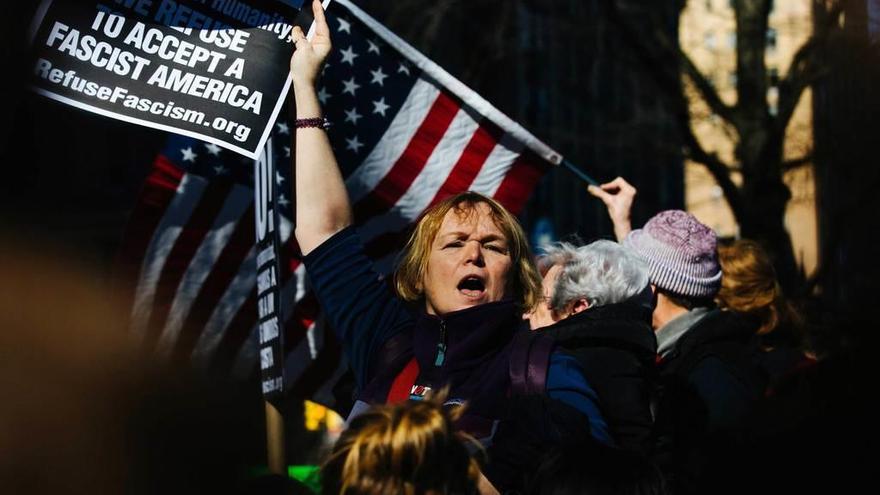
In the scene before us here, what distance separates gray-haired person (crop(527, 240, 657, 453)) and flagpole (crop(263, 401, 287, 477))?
0.89 m

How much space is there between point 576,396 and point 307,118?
1123mm

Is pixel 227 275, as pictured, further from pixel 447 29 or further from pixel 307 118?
pixel 447 29

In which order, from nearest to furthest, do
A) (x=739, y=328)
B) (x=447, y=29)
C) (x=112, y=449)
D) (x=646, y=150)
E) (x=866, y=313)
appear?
(x=866, y=313), (x=112, y=449), (x=739, y=328), (x=646, y=150), (x=447, y=29)

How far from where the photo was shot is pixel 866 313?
5.05ft

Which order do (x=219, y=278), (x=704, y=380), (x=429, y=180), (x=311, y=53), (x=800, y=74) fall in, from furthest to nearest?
(x=800, y=74) → (x=219, y=278) → (x=429, y=180) → (x=704, y=380) → (x=311, y=53)

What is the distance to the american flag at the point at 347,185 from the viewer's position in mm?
4949

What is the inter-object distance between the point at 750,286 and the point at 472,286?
1.94 m

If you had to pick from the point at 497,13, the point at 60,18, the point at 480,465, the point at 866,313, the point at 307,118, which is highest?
the point at 497,13

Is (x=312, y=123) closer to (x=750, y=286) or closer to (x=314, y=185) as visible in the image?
(x=314, y=185)

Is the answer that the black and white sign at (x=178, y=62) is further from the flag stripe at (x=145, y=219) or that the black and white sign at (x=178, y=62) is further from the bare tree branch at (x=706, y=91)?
the bare tree branch at (x=706, y=91)

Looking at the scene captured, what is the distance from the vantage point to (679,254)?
14.1ft

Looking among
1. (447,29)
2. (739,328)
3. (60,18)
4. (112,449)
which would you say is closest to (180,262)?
(60,18)

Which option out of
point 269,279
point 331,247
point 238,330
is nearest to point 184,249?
point 238,330

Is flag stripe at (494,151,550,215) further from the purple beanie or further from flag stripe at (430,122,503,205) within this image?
the purple beanie
